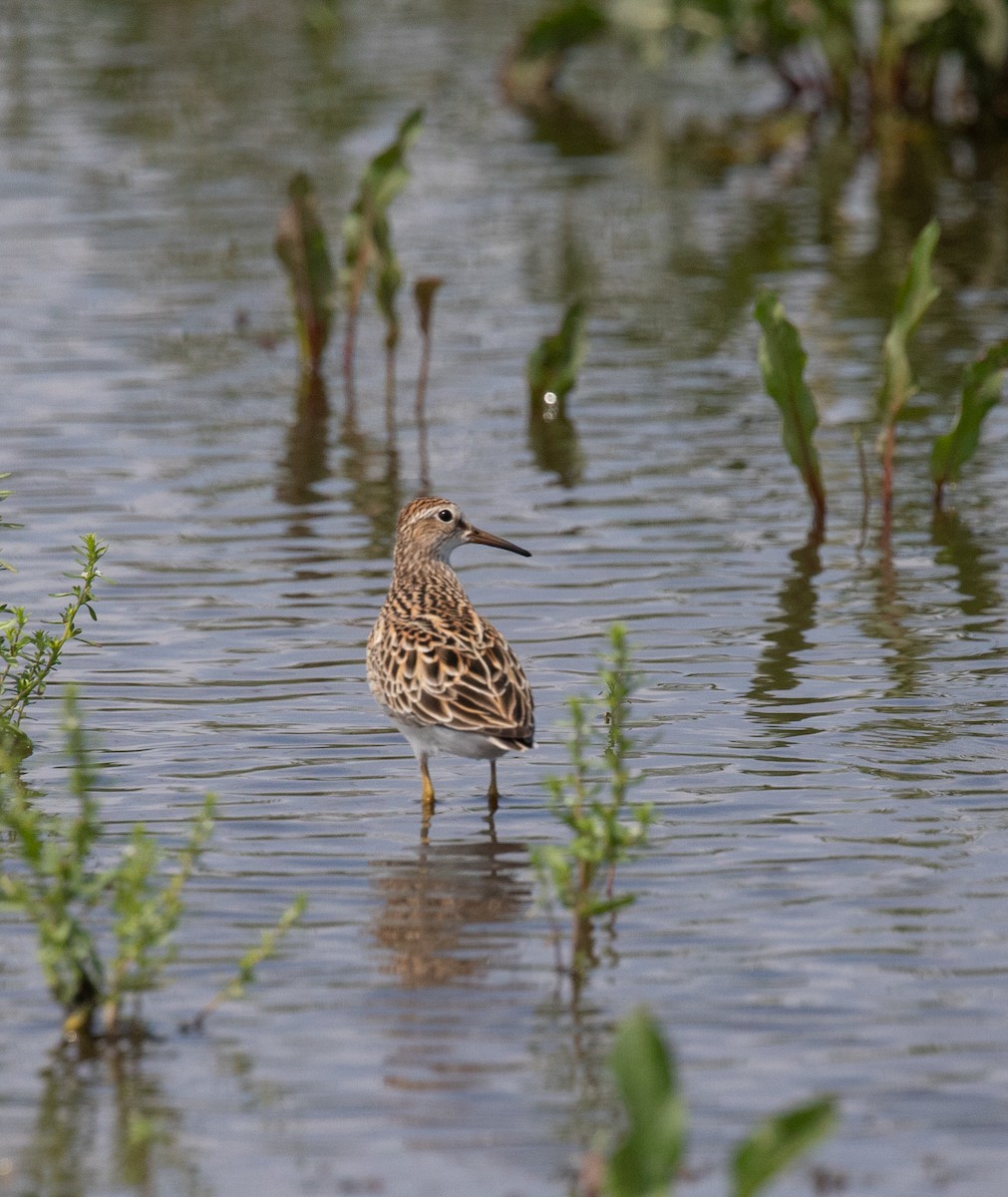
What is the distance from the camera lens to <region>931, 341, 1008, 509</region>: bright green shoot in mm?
11555

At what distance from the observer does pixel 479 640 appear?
834 cm

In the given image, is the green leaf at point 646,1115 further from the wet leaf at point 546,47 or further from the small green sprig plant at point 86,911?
the wet leaf at point 546,47

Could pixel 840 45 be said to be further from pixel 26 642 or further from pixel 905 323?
pixel 26 642

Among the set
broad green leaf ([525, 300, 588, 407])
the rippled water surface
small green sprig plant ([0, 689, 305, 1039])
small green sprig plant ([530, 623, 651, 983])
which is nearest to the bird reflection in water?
the rippled water surface

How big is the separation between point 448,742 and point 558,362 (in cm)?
660

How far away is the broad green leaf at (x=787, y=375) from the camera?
11.2 meters

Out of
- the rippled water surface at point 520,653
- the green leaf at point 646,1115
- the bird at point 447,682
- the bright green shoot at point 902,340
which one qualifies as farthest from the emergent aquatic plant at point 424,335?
the green leaf at point 646,1115

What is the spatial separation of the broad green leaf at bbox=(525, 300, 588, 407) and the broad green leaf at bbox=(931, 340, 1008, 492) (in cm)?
289

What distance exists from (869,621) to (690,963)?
4.03 meters

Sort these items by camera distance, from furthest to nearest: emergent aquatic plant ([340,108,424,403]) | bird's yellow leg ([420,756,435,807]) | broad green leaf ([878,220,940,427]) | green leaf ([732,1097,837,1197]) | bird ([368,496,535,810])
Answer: emergent aquatic plant ([340,108,424,403]) < broad green leaf ([878,220,940,427]) < bird's yellow leg ([420,756,435,807]) < bird ([368,496,535,810]) < green leaf ([732,1097,837,1197])

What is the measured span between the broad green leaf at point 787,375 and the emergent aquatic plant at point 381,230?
356cm

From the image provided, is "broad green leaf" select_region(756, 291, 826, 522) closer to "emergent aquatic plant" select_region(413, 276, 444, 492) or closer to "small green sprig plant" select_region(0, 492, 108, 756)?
"emergent aquatic plant" select_region(413, 276, 444, 492)

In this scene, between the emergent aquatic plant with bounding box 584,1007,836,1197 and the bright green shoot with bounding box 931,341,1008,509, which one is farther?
the bright green shoot with bounding box 931,341,1008,509

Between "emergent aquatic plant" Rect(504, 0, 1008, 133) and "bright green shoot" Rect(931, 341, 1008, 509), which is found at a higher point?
"emergent aquatic plant" Rect(504, 0, 1008, 133)
